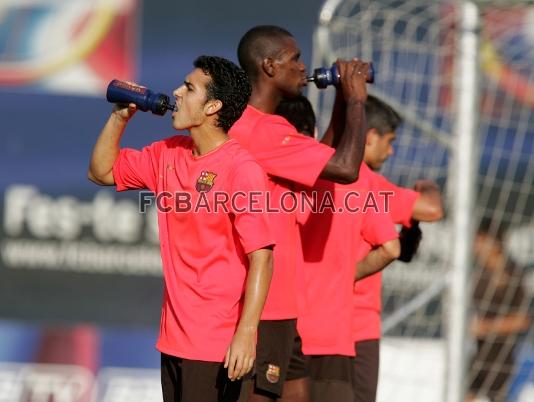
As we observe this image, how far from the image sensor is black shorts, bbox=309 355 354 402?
15.0 ft

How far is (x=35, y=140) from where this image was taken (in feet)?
23.5

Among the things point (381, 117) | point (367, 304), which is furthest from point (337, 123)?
point (367, 304)

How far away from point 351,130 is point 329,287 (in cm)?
77

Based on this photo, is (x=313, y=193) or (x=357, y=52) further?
(x=357, y=52)

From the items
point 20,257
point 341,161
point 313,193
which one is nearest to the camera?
point 341,161

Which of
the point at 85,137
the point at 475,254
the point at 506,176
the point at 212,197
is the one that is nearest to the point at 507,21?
the point at 506,176

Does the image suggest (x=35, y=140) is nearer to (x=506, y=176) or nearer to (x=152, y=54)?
(x=152, y=54)

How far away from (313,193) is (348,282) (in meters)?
0.38

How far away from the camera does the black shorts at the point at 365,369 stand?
4973 mm

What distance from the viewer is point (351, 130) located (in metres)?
4.07

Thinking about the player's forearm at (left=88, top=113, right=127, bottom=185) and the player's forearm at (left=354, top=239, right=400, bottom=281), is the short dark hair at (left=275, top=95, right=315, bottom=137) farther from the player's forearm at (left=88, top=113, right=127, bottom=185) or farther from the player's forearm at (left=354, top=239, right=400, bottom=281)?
the player's forearm at (left=88, top=113, right=127, bottom=185)

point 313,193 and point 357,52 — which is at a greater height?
point 357,52

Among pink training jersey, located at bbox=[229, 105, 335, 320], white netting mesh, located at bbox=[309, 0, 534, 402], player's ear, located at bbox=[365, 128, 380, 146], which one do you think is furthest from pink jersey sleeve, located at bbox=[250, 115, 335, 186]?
white netting mesh, located at bbox=[309, 0, 534, 402]

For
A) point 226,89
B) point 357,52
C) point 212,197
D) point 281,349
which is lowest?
point 281,349
